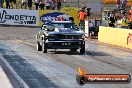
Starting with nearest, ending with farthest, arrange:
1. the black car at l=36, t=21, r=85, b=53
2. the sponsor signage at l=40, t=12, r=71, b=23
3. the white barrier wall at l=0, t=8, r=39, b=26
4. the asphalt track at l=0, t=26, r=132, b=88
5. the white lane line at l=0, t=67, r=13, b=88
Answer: the white lane line at l=0, t=67, r=13, b=88, the asphalt track at l=0, t=26, r=132, b=88, the black car at l=36, t=21, r=85, b=53, the white barrier wall at l=0, t=8, r=39, b=26, the sponsor signage at l=40, t=12, r=71, b=23

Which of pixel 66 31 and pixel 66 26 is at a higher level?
pixel 66 26

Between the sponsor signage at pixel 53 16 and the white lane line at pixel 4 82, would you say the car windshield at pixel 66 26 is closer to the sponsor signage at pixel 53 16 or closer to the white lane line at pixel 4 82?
the white lane line at pixel 4 82

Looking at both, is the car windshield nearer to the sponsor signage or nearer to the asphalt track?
the asphalt track

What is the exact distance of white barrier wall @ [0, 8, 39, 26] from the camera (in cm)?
3947

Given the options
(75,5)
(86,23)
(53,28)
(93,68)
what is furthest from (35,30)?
(93,68)

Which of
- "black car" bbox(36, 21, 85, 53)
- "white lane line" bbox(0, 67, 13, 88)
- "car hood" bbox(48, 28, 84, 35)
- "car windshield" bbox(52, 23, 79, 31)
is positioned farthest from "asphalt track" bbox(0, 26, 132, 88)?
"car windshield" bbox(52, 23, 79, 31)

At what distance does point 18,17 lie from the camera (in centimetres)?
3966

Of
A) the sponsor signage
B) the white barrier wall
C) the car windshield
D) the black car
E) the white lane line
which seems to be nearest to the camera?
the white lane line

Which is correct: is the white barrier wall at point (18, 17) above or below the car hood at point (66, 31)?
below

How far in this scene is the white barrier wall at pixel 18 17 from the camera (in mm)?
39469

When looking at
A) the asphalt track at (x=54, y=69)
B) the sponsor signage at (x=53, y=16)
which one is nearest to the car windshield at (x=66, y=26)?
the asphalt track at (x=54, y=69)

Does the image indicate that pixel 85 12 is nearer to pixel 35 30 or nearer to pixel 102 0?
pixel 35 30

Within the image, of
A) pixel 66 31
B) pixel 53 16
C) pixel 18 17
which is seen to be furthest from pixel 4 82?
pixel 53 16

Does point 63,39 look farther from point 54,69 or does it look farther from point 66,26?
point 54,69
